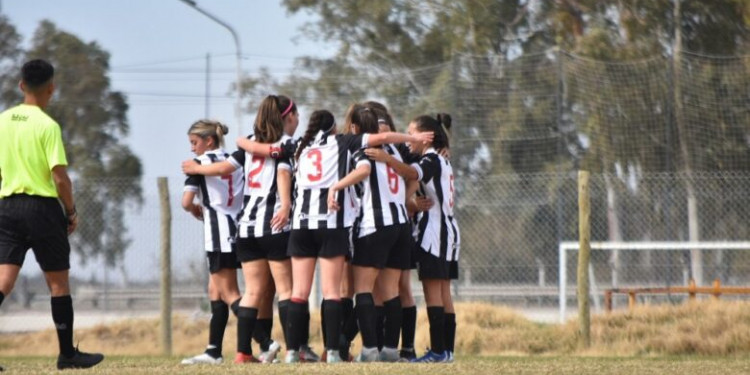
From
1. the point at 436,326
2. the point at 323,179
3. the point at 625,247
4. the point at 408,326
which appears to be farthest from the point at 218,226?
the point at 625,247

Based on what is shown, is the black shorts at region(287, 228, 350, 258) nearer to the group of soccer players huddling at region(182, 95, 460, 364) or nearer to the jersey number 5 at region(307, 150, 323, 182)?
the group of soccer players huddling at region(182, 95, 460, 364)

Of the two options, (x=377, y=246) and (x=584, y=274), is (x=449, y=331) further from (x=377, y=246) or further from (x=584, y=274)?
(x=584, y=274)

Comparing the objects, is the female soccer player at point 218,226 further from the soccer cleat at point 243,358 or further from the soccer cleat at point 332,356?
the soccer cleat at point 332,356

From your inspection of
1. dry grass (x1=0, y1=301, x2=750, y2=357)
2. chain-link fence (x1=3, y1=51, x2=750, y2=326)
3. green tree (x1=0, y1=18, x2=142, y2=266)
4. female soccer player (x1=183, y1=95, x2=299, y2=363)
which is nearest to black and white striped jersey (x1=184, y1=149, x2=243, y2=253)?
female soccer player (x1=183, y1=95, x2=299, y2=363)

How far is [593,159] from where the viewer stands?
20.6m

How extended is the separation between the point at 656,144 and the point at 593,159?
51.4 inches

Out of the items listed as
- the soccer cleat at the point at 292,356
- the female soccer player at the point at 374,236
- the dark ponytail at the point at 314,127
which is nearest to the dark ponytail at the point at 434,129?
the female soccer player at the point at 374,236

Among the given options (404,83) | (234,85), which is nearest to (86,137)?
(234,85)

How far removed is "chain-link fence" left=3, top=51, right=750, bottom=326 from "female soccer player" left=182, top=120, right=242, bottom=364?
5703 millimetres

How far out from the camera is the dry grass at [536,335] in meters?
13.2

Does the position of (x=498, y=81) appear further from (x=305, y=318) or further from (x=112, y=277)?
(x=305, y=318)

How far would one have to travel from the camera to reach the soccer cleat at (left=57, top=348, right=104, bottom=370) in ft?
26.8

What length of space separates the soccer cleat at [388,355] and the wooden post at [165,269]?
18.2 feet

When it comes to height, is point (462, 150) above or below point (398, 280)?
above
